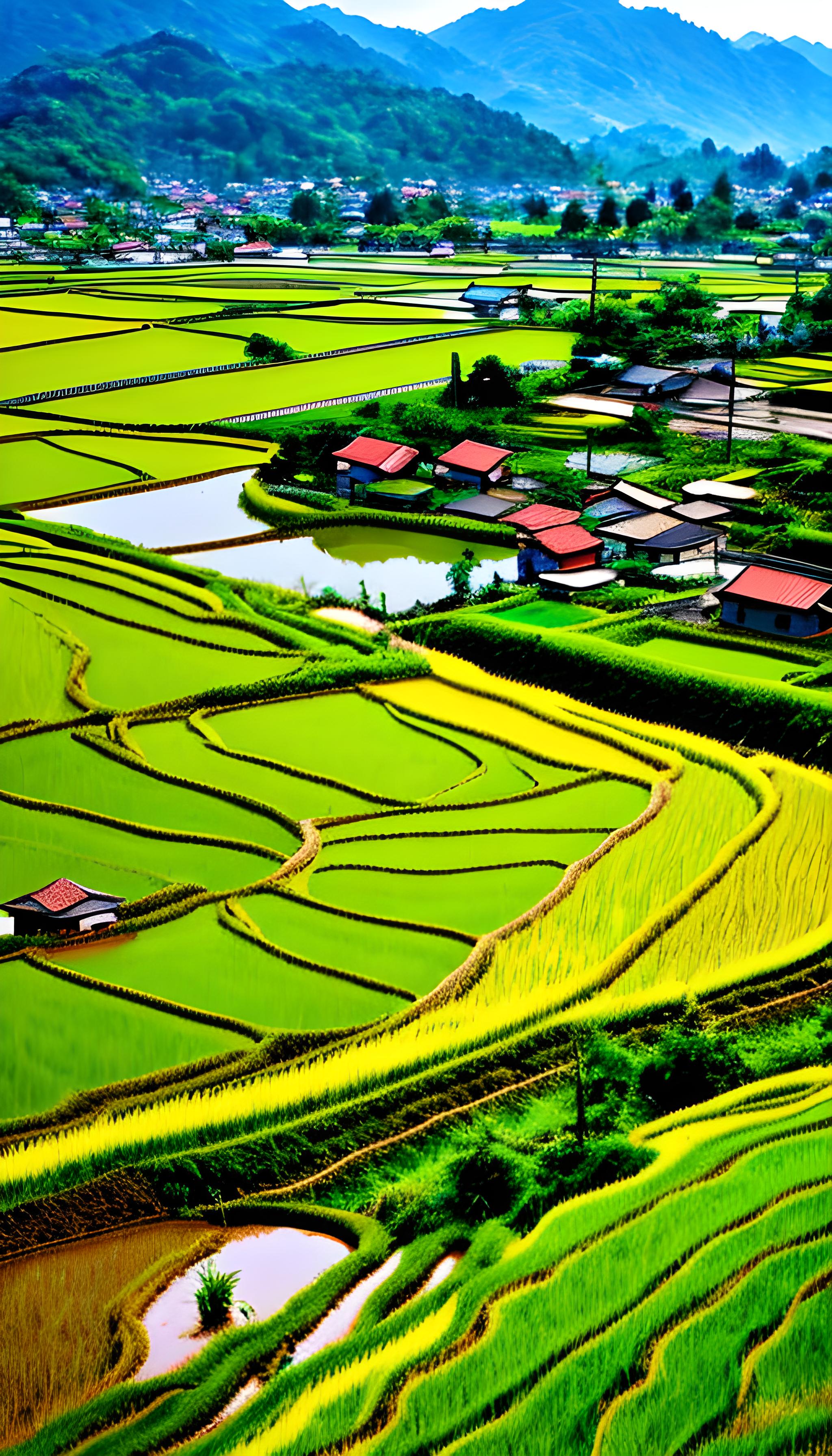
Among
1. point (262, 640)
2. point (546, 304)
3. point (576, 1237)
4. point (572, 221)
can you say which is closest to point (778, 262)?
point (572, 221)

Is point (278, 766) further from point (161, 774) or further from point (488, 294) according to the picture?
point (488, 294)

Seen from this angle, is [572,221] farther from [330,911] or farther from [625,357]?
[330,911]

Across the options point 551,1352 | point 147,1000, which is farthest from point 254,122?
point 551,1352

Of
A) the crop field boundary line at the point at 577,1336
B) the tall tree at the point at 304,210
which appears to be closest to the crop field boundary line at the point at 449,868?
the crop field boundary line at the point at 577,1336

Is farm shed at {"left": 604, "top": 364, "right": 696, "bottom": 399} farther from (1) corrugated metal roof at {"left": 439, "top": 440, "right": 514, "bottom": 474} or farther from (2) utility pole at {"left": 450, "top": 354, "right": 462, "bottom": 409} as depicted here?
(1) corrugated metal roof at {"left": 439, "top": 440, "right": 514, "bottom": 474}

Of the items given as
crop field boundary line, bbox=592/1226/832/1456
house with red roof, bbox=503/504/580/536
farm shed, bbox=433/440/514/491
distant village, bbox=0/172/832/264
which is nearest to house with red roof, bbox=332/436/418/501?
farm shed, bbox=433/440/514/491
